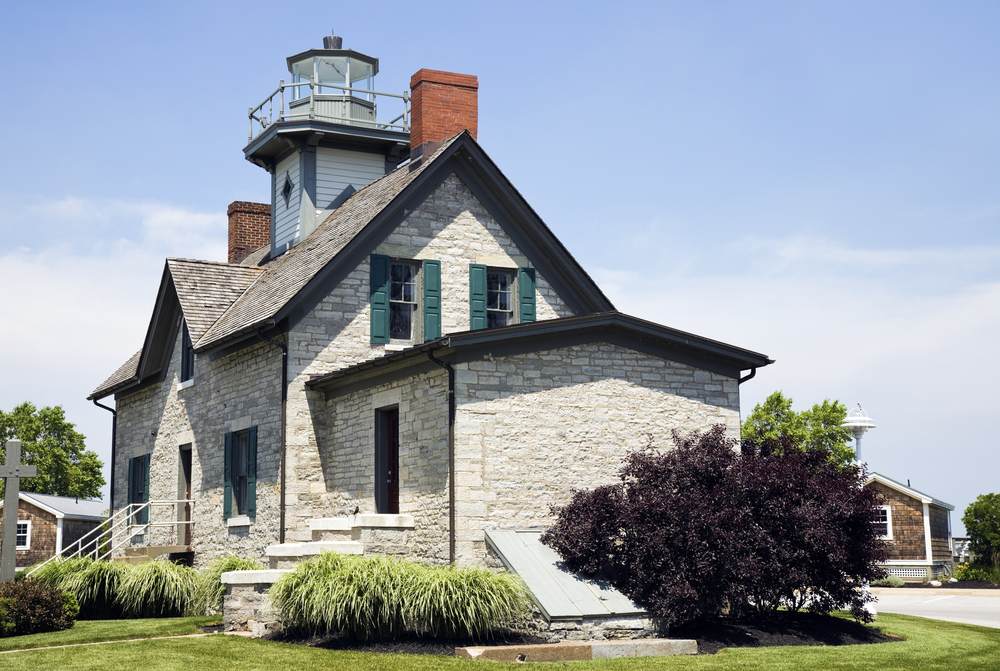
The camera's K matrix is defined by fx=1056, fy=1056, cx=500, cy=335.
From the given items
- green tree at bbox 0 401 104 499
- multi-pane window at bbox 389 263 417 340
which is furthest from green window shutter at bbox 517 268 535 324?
green tree at bbox 0 401 104 499

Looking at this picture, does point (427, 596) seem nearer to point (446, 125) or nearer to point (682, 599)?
point (682, 599)

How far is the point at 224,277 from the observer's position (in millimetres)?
23234

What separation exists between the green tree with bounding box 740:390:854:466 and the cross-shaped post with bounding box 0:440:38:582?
81.6 feet

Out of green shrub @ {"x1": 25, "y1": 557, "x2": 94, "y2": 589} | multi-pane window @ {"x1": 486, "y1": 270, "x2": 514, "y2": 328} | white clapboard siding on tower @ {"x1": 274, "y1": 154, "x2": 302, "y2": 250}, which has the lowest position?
green shrub @ {"x1": 25, "y1": 557, "x2": 94, "y2": 589}

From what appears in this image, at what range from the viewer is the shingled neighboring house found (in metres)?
15.3

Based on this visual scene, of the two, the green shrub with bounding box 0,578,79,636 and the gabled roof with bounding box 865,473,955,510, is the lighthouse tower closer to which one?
the green shrub with bounding box 0,578,79,636

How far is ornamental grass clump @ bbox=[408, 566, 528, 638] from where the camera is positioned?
12.4 meters

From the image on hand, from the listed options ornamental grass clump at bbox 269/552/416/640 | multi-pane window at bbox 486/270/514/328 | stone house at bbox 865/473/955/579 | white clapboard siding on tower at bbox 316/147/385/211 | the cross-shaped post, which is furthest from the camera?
stone house at bbox 865/473/955/579

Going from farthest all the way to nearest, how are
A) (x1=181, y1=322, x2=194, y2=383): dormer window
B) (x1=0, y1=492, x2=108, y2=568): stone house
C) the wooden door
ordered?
(x1=0, y1=492, x2=108, y2=568): stone house
(x1=181, y1=322, x2=194, y2=383): dormer window
the wooden door

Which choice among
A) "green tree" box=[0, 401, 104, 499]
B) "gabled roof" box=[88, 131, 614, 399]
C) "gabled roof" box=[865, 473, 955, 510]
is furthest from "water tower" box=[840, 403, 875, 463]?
"green tree" box=[0, 401, 104, 499]

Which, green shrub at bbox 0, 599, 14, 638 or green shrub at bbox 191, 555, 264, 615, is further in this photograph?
green shrub at bbox 191, 555, 264, 615

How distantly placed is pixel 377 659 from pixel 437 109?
12.8 m

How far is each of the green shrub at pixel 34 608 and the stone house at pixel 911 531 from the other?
28.6m

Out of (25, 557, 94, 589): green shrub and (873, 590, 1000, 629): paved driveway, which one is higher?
(25, 557, 94, 589): green shrub
